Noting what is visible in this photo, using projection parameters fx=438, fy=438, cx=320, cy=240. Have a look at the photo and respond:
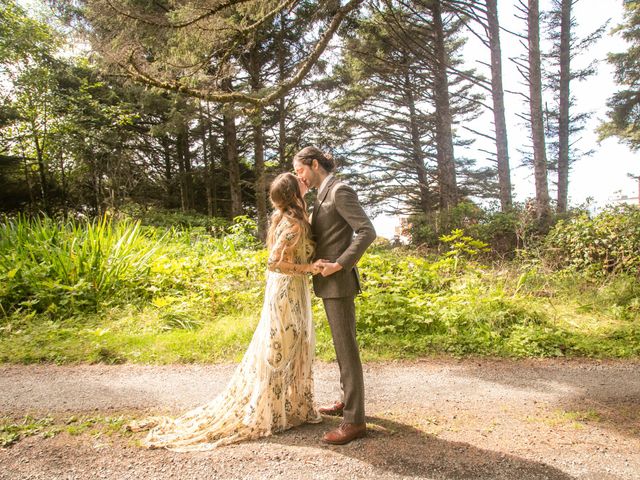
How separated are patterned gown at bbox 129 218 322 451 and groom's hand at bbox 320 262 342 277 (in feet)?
0.75

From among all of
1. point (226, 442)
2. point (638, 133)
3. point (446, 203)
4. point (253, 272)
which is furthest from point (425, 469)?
point (638, 133)

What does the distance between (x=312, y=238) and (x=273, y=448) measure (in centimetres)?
147

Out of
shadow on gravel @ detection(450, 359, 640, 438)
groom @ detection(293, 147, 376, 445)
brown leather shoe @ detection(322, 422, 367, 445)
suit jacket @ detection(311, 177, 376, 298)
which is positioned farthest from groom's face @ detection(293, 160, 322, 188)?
shadow on gravel @ detection(450, 359, 640, 438)

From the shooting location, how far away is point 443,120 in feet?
48.6

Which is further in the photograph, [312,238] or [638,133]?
[638,133]

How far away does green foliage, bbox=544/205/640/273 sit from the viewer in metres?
7.91

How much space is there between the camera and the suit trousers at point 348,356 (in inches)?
120

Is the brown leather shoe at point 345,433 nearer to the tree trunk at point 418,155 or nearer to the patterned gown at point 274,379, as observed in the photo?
the patterned gown at point 274,379

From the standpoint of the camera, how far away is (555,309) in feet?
20.2

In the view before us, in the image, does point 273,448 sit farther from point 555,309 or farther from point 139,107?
point 139,107

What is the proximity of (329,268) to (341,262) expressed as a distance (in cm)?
9

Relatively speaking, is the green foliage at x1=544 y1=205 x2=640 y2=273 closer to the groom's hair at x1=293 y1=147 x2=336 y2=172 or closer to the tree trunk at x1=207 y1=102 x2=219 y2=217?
the groom's hair at x1=293 y1=147 x2=336 y2=172

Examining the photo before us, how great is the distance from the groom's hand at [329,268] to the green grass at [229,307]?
2.32 m

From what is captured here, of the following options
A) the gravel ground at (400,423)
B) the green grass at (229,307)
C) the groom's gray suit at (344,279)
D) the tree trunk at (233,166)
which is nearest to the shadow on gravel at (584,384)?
the gravel ground at (400,423)
